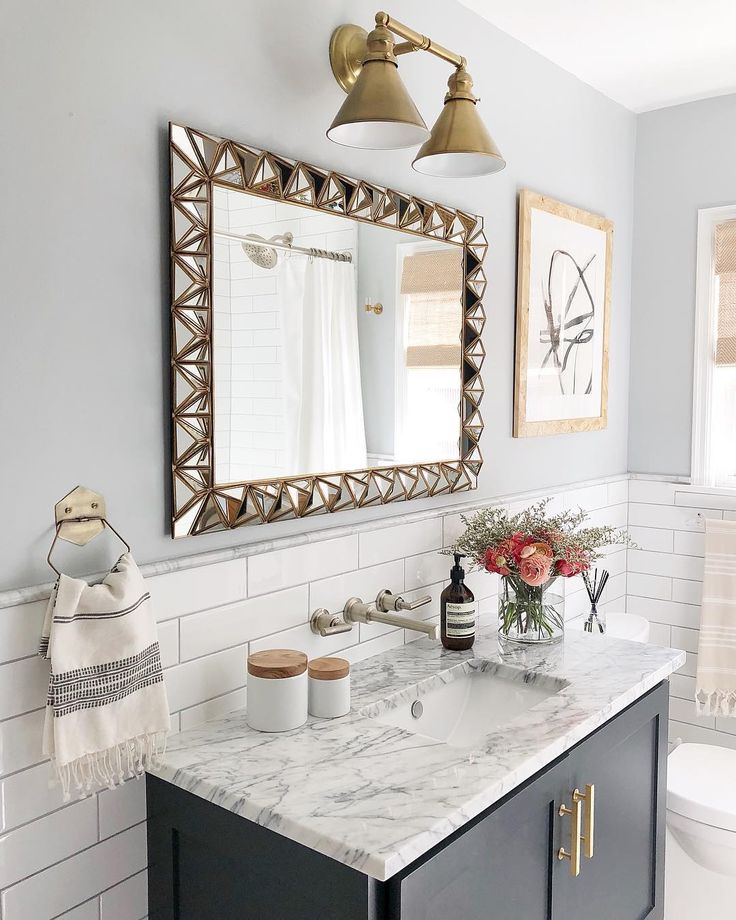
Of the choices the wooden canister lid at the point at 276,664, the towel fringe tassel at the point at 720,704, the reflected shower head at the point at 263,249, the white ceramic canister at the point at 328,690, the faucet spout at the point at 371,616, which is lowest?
the towel fringe tassel at the point at 720,704

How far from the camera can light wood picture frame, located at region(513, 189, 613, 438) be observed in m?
2.38

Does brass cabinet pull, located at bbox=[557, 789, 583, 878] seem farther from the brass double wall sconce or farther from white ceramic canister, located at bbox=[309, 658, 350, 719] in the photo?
the brass double wall sconce

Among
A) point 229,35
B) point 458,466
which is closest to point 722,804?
point 458,466

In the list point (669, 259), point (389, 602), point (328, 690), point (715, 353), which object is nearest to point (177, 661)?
point (328, 690)

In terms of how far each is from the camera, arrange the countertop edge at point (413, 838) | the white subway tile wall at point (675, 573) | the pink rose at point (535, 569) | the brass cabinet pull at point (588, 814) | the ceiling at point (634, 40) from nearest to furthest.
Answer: the countertop edge at point (413, 838) < the brass cabinet pull at point (588, 814) < the pink rose at point (535, 569) < the ceiling at point (634, 40) < the white subway tile wall at point (675, 573)

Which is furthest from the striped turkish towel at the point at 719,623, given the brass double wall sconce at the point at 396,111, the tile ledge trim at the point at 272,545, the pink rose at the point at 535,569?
the brass double wall sconce at the point at 396,111

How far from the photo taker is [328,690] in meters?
1.53

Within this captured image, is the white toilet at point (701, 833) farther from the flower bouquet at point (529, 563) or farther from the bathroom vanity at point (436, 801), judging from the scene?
the flower bouquet at point (529, 563)

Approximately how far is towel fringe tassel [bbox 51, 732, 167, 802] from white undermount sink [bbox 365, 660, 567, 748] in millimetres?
546

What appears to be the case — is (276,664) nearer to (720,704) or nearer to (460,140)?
(460,140)

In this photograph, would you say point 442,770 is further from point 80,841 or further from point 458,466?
point 458,466

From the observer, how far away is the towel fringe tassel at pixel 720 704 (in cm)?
274

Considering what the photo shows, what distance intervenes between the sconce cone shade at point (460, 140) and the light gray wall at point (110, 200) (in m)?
0.21

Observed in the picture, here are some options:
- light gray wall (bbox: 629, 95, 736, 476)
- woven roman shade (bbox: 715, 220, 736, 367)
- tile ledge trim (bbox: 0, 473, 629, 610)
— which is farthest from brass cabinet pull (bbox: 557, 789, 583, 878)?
woven roman shade (bbox: 715, 220, 736, 367)
